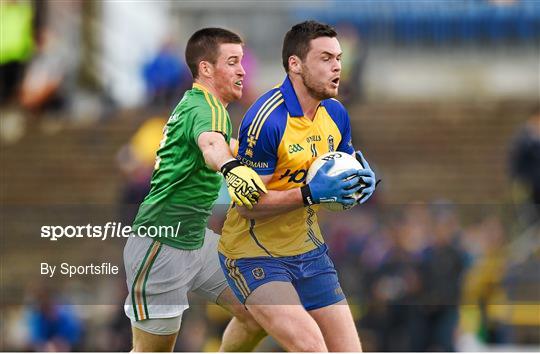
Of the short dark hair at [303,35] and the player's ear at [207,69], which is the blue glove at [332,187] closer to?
the short dark hair at [303,35]

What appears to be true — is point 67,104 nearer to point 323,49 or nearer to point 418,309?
point 418,309

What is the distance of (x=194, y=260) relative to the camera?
7.59 metres

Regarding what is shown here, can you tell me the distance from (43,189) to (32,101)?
1378 millimetres

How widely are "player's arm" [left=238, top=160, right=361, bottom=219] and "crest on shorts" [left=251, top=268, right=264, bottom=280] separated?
15.0 inches

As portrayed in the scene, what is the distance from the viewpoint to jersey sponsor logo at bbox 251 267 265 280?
23.8ft

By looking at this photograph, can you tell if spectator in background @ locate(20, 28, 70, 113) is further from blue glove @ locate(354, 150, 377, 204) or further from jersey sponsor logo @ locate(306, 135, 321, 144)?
blue glove @ locate(354, 150, 377, 204)

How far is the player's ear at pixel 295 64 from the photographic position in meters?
7.11

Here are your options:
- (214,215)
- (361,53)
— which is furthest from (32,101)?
(214,215)

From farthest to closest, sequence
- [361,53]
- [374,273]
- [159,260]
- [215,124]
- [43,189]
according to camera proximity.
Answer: [361,53]
[43,189]
[374,273]
[159,260]
[215,124]

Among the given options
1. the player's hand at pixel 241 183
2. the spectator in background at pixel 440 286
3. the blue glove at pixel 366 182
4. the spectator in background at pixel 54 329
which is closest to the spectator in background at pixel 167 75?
the spectator in background at pixel 54 329

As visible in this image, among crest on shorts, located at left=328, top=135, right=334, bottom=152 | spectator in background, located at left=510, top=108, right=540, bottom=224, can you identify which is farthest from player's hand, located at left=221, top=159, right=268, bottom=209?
spectator in background, located at left=510, top=108, right=540, bottom=224

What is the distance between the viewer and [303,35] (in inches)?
Result: 278

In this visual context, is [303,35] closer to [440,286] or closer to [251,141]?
[251,141]

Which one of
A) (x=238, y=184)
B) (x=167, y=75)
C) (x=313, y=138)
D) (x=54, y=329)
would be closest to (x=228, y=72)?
(x=313, y=138)
